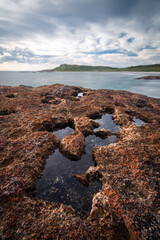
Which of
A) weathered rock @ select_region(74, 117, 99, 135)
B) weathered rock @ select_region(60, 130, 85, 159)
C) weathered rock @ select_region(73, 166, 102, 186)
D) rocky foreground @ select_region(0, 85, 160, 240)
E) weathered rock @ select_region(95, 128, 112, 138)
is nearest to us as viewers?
rocky foreground @ select_region(0, 85, 160, 240)

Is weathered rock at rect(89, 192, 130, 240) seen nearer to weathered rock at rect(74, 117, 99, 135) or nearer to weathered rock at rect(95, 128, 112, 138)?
weathered rock at rect(95, 128, 112, 138)

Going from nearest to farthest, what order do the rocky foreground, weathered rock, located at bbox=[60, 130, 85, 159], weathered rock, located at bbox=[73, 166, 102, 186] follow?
the rocky foreground
weathered rock, located at bbox=[73, 166, 102, 186]
weathered rock, located at bbox=[60, 130, 85, 159]

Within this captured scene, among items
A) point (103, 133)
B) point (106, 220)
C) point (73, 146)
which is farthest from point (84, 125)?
point (106, 220)

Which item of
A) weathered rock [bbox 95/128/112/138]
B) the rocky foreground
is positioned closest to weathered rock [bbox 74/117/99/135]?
the rocky foreground

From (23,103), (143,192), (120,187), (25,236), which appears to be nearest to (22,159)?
(25,236)

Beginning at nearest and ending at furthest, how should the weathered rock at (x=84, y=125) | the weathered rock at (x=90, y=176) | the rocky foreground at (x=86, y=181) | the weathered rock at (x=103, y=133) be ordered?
the rocky foreground at (x=86, y=181)
the weathered rock at (x=90, y=176)
the weathered rock at (x=103, y=133)
the weathered rock at (x=84, y=125)

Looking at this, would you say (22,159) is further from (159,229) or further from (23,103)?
(23,103)

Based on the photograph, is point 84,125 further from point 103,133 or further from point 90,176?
point 90,176

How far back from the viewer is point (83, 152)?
38.2ft

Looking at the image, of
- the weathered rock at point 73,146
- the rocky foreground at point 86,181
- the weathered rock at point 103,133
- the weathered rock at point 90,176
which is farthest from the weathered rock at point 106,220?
the weathered rock at point 103,133

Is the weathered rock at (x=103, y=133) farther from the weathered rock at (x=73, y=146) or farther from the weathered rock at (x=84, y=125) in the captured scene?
the weathered rock at (x=73, y=146)

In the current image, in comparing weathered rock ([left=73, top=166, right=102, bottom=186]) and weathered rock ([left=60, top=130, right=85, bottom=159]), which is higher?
weathered rock ([left=60, top=130, right=85, bottom=159])

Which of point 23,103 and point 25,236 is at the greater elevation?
point 23,103

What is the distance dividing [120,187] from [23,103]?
20859 mm
